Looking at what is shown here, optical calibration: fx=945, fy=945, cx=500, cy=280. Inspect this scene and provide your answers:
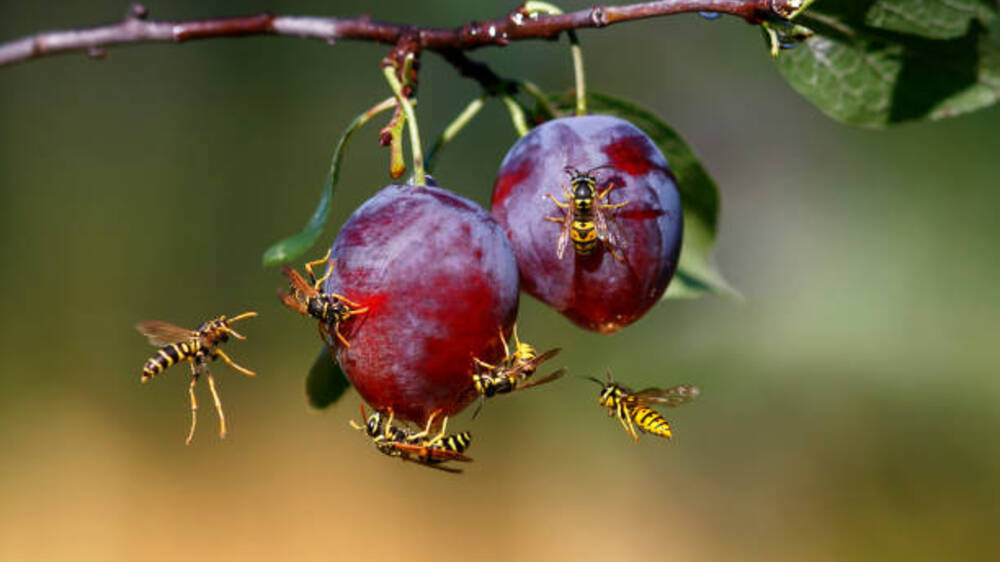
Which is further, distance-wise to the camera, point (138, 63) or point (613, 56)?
point (138, 63)

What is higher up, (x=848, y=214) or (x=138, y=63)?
(x=138, y=63)

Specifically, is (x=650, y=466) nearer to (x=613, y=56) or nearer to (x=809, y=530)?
(x=809, y=530)

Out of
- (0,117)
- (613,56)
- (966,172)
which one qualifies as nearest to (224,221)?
(0,117)

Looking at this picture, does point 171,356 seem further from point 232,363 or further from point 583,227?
point 583,227


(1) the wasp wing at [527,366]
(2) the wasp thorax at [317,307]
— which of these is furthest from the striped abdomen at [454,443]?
(2) the wasp thorax at [317,307]

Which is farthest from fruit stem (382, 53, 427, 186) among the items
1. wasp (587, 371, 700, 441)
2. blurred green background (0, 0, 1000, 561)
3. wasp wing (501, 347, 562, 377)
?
blurred green background (0, 0, 1000, 561)
